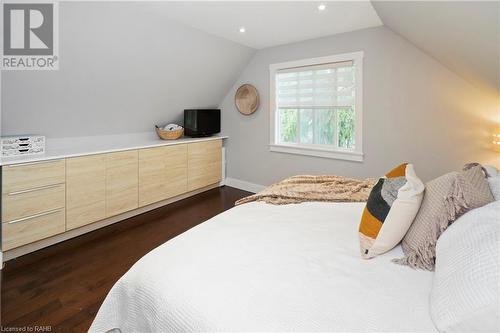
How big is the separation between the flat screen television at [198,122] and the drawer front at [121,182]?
1220 mm

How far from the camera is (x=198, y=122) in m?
4.58

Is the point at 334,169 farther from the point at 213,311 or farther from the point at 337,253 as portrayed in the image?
the point at 213,311

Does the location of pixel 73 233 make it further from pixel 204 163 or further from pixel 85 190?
pixel 204 163

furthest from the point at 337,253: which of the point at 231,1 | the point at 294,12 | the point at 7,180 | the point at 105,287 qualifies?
the point at 7,180

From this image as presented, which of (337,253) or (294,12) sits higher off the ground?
(294,12)

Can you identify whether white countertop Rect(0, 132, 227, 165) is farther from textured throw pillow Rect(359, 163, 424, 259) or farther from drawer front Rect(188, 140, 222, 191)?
textured throw pillow Rect(359, 163, 424, 259)

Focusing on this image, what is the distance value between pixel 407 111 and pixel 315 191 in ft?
5.92

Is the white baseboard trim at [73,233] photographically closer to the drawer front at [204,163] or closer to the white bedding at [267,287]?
the drawer front at [204,163]

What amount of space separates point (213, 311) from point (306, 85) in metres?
3.62

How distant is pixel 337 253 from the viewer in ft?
4.49

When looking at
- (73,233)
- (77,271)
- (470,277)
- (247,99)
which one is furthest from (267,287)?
(247,99)

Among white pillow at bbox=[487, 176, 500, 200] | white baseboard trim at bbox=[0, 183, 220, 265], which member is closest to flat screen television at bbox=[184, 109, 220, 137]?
white baseboard trim at bbox=[0, 183, 220, 265]

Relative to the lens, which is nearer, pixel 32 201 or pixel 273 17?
pixel 32 201

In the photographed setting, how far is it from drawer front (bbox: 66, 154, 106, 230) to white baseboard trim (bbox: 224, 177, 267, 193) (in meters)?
2.31
